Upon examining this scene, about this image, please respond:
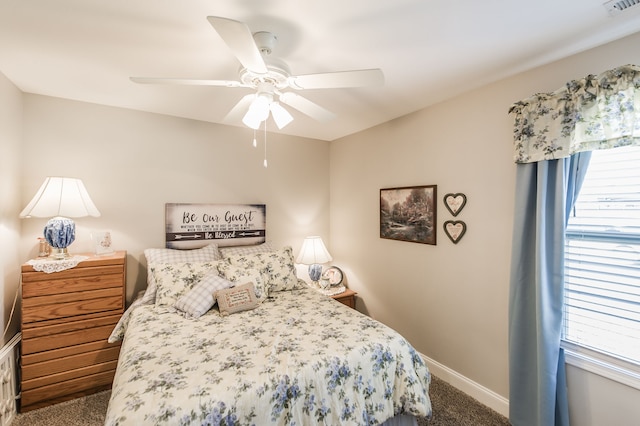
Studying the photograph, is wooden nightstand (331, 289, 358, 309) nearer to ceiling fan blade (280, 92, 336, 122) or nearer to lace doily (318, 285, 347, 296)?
lace doily (318, 285, 347, 296)

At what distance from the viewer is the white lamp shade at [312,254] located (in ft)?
10.6

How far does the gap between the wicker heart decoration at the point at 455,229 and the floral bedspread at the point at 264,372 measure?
1.03m

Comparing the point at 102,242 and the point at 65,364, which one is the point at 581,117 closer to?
the point at 102,242

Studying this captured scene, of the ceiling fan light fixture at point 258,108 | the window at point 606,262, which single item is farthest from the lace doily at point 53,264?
the window at point 606,262

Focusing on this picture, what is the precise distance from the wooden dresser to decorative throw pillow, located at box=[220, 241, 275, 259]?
86 centimetres

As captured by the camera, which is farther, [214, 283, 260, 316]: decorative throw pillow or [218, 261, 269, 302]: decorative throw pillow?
[218, 261, 269, 302]: decorative throw pillow

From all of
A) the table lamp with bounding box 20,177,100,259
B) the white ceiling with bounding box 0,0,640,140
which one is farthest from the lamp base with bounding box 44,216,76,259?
the white ceiling with bounding box 0,0,640,140

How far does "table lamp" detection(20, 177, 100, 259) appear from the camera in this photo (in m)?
2.13

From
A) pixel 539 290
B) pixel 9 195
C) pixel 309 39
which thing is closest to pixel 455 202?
pixel 539 290

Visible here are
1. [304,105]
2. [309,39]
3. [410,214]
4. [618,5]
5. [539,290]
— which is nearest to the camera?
[618,5]

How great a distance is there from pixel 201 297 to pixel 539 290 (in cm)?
225

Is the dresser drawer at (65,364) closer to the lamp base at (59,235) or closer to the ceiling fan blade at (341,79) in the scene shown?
the lamp base at (59,235)

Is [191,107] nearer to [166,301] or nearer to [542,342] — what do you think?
[166,301]

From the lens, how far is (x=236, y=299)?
85.2 inches
